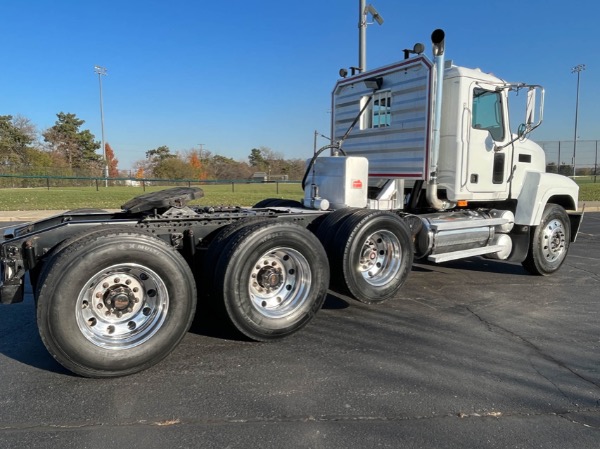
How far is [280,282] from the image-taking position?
4.39 m

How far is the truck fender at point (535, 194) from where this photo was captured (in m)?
6.86

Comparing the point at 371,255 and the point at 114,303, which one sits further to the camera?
the point at 371,255

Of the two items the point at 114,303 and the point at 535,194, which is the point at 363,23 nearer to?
the point at 535,194

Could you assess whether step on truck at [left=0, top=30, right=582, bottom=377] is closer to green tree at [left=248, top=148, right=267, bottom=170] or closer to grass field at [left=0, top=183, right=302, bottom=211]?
grass field at [left=0, top=183, right=302, bottom=211]

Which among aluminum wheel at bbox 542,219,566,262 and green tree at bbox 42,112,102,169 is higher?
green tree at bbox 42,112,102,169

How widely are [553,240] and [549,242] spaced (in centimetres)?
14

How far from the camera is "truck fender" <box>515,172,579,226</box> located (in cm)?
686

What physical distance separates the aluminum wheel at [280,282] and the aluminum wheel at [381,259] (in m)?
1.09

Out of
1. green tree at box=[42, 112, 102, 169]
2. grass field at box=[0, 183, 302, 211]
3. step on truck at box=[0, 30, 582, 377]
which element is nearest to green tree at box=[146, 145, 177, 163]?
green tree at box=[42, 112, 102, 169]

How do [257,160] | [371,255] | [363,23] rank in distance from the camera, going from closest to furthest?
[371,255] < [363,23] < [257,160]

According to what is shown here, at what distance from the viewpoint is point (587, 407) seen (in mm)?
3072

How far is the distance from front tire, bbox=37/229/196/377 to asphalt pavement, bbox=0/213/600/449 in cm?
21

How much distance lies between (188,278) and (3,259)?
57.3 inches

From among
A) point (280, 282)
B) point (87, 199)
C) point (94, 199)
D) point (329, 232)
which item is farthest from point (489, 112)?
point (94, 199)
